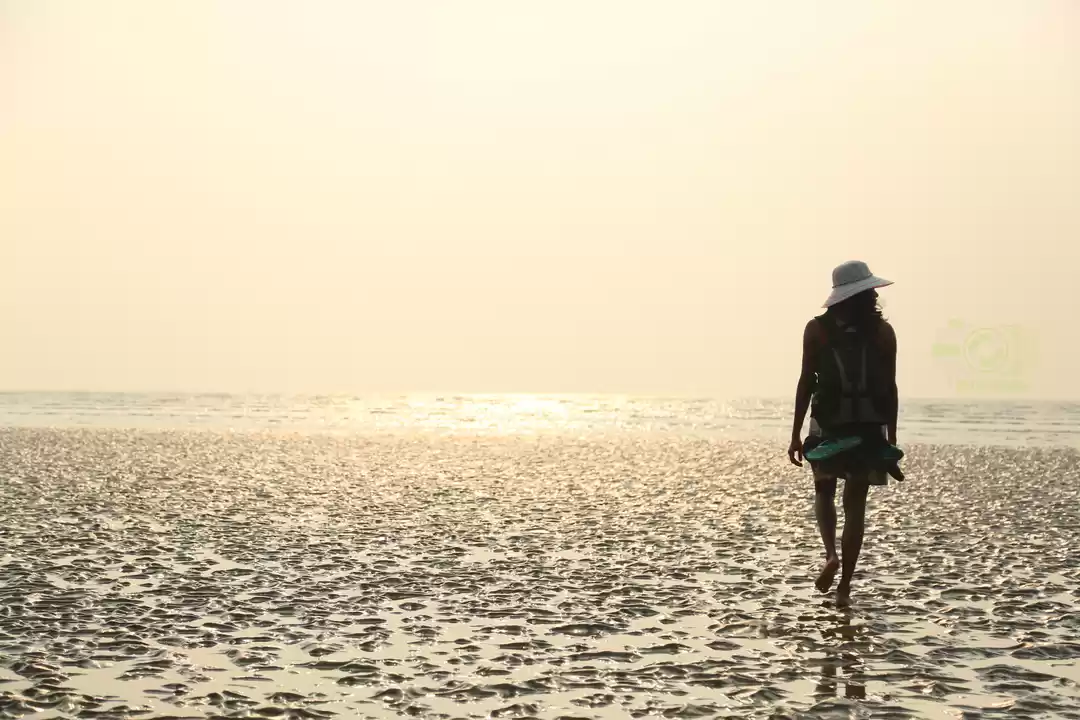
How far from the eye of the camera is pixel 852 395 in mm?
8820

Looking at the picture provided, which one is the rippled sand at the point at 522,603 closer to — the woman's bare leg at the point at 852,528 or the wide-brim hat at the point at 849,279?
the woman's bare leg at the point at 852,528

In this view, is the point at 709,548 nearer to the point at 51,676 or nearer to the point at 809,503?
the point at 809,503

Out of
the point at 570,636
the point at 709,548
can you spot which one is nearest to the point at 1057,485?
the point at 709,548

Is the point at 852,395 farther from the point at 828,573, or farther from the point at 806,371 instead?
the point at 828,573

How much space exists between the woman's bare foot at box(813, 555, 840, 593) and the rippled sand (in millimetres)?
197

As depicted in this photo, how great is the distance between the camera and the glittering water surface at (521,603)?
5.76 meters

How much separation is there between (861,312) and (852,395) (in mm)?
745

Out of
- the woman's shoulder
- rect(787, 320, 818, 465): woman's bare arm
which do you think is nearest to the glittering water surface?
rect(787, 320, 818, 465): woman's bare arm

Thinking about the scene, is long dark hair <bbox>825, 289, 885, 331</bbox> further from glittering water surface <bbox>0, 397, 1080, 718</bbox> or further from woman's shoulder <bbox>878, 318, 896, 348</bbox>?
glittering water surface <bbox>0, 397, 1080, 718</bbox>

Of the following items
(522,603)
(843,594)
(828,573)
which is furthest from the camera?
(828,573)

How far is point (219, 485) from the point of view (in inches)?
730

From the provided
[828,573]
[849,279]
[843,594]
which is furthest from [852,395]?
[843,594]

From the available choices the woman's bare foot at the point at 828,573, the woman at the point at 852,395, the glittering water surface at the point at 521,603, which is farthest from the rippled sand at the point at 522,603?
the woman at the point at 852,395

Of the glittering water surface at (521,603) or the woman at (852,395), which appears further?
the woman at (852,395)
